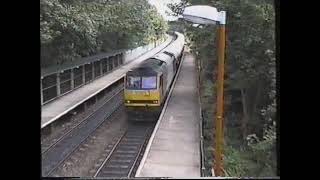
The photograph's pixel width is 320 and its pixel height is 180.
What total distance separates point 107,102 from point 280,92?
17923mm

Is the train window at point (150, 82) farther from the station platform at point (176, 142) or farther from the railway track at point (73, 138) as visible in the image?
the railway track at point (73, 138)

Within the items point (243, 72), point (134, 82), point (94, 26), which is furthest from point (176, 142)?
point (94, 26)

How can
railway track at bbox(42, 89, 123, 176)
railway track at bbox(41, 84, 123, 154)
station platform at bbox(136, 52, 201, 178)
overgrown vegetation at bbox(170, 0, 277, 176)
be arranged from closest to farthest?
station platform at bbox(136, 52, 201, 178) < railway track at bbox(42, 89, 123, 176) < overgrown vegetation at bbox(170, 0, 277, 176) < railway track at bbox(41, 84, 123, 154)

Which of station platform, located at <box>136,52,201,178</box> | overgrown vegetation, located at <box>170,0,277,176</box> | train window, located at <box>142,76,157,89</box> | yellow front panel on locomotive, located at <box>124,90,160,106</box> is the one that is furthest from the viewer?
yellow front panel on locomotive, located at <box>124,90,160,106</box>

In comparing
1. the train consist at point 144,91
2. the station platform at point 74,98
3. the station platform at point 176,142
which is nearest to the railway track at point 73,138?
the station platform at point 74,98

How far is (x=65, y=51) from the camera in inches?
595

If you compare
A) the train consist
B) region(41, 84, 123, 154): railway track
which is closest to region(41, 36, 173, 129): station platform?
region(41, 84, 123, 154): railway track

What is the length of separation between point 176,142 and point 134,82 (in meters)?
3.87

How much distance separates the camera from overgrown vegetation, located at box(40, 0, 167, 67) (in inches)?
533

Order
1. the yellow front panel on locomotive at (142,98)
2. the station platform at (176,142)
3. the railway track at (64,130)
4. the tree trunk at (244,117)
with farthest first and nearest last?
the yellow front panel on locomotive at (142,98)
the tree trunk at (244,117)
the railway track at (64,130)
the station platform at (176,142)

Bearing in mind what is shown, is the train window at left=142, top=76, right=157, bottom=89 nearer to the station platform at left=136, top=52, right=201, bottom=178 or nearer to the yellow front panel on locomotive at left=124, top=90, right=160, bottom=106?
the yellow front panel on locomotive at left=124, top=90, right=160, bottom=106

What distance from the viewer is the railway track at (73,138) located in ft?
33.4

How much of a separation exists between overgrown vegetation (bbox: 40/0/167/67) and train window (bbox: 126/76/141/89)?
2.22 metres

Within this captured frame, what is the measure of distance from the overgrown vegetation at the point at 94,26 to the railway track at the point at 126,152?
3.14 metres
